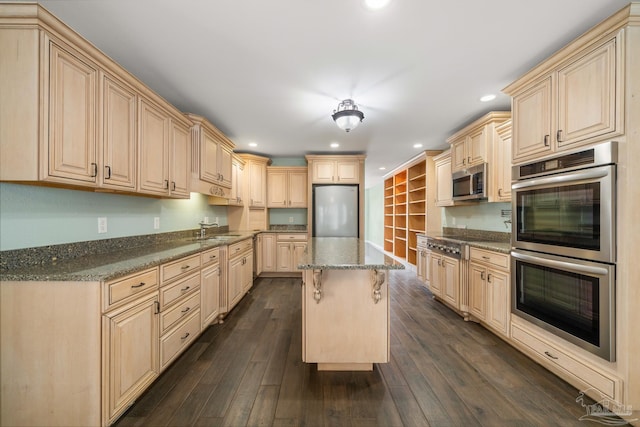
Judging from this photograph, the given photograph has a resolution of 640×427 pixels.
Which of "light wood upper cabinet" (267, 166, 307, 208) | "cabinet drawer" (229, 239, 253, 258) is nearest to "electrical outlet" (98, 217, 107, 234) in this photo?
"cabinet drawer" (229, 239, 253, 258)

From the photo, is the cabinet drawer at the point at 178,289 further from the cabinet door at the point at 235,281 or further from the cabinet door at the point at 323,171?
the cabinet door at the point at 323,171

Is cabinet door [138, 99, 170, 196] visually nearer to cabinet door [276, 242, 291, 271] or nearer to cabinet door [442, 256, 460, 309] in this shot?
cabinet door [276, 242, 291, 271]

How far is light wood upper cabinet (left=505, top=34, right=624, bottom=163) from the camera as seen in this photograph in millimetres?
1538

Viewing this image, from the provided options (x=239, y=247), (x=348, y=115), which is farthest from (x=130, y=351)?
(x=348, y=115)

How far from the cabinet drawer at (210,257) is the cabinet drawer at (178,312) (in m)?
0.32

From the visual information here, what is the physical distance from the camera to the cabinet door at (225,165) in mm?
3582

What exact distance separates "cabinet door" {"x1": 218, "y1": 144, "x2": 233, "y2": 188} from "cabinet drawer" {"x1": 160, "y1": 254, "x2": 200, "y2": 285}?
1541 mm

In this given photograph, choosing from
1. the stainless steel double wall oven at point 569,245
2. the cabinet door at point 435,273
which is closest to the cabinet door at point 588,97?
the stainless steel double wall oven at point 569,245

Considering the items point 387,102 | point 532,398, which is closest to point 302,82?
point 387,102

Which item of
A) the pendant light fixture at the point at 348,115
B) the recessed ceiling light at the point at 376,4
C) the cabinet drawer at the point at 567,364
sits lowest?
the cabinet drawer at the point at 567,364

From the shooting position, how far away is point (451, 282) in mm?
3213

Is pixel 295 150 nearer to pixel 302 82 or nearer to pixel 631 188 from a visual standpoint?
pixel 302 82

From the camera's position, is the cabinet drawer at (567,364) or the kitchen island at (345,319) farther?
the kitchen island at (345,319)

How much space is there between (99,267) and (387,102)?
291 cm
